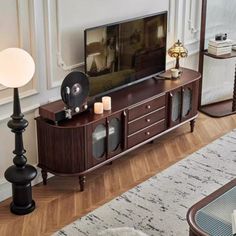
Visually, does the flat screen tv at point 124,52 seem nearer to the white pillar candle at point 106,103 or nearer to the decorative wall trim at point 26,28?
the white pillar candle at point 106,103

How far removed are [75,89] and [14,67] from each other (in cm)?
61

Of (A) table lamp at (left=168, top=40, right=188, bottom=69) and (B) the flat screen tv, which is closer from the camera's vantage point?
(B) the flat screen tv

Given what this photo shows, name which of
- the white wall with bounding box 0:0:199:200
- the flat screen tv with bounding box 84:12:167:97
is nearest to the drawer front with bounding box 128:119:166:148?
the flat screen tv with bounding box 84:12:167:97

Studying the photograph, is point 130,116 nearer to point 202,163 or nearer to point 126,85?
point 126,85

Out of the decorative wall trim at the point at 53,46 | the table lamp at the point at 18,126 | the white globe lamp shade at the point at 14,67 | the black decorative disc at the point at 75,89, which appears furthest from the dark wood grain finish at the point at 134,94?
the white globe lamp shade at the point at 14,67

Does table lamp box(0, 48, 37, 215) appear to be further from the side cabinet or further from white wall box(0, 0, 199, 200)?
the side cabinet

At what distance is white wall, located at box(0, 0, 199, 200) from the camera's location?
3.61 metres

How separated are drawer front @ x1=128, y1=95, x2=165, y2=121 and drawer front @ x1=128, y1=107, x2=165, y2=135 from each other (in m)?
0.04

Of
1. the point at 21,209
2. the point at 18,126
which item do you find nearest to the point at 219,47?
the point at 18,126

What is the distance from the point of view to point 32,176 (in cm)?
363

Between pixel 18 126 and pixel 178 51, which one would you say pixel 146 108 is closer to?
pixel 178 51

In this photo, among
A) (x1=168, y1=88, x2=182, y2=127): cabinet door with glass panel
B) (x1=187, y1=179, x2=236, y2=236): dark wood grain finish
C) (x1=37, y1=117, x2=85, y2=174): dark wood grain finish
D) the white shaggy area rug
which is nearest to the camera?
(x1=187, y1=179, x2=236, y2=236): dark wood grain finish

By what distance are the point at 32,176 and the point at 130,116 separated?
3.13 ft

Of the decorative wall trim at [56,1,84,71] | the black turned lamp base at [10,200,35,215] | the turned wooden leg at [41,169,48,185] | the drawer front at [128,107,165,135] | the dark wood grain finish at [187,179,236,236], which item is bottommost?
the black turned lamp base at [10,200,35,215]
